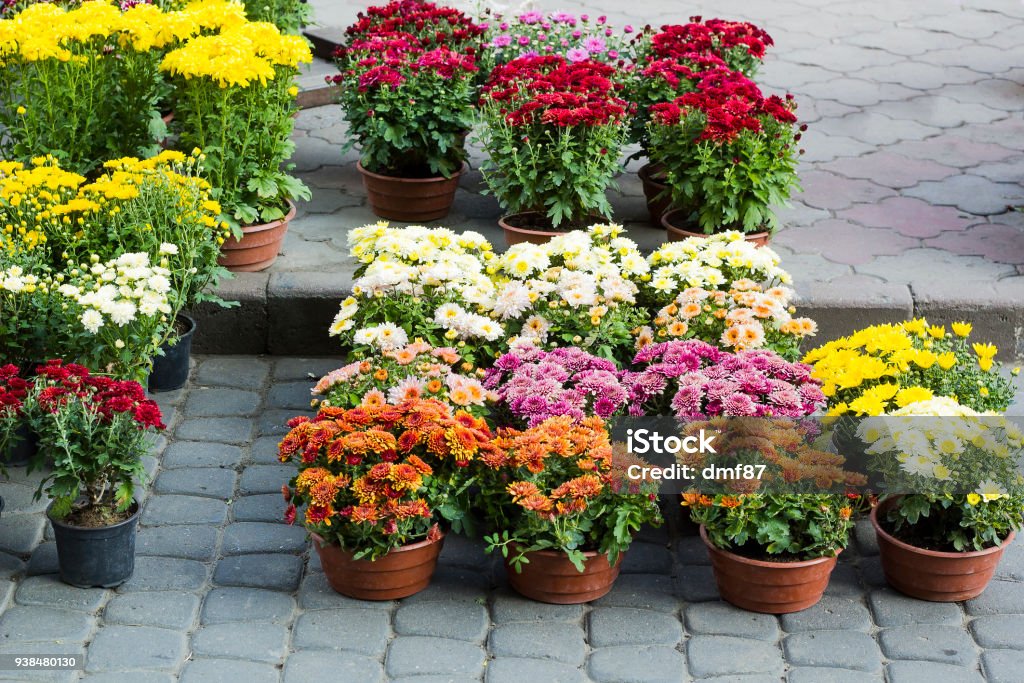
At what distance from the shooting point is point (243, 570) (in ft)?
A: 13.9

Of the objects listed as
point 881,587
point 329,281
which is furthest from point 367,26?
point 881,587

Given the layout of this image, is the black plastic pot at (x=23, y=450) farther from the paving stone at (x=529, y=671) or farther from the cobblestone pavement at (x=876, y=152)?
the paving stone at (x=529, y=671)

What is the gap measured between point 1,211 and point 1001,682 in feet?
12.4

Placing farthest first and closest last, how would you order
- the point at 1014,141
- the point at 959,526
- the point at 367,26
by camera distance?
the point at 1014,141, the point at 367,26, the point at 959,526

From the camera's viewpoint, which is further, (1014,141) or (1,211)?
(1014,141)

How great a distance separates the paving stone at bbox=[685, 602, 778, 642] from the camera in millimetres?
3959

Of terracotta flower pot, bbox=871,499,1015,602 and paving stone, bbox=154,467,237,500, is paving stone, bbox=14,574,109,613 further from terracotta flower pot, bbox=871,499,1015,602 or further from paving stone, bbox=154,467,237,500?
terracotta flower pot, bbox=871,499,1015,602

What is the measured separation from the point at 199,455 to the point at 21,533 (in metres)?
0.73

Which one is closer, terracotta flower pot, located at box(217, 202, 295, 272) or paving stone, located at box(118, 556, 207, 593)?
paving stone, located at box(118, 556, 207, 593)

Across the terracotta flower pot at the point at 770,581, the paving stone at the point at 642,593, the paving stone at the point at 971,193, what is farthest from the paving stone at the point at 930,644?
the paving stone at the point at 971,193

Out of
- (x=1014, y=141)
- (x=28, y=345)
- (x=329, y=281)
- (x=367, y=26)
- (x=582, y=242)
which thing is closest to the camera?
(x=28, y=345)

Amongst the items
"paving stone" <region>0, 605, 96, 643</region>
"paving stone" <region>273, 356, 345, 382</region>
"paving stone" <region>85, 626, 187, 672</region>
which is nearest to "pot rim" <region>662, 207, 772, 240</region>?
"paving stone" <region>273, 356, 345, 382</region>

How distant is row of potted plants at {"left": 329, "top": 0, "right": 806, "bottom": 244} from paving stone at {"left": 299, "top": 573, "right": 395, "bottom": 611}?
215 cm

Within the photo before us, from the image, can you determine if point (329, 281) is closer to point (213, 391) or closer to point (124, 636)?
point (213, 391)
